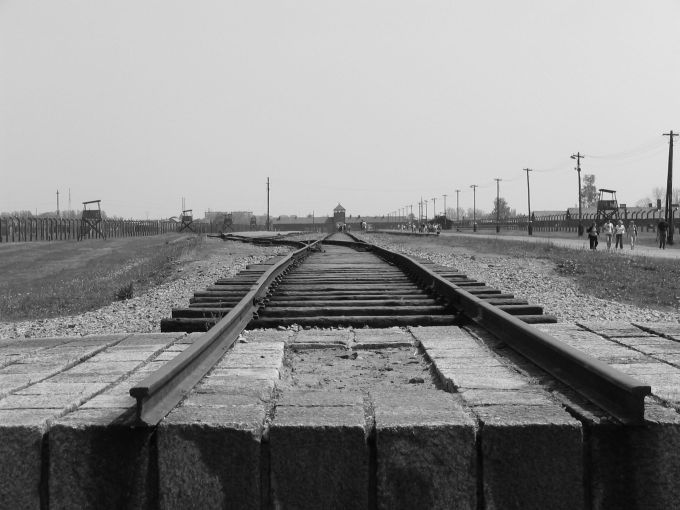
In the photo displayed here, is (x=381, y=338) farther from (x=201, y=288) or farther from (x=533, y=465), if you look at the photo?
(x=201, y=288)

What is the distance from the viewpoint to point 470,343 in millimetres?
4137

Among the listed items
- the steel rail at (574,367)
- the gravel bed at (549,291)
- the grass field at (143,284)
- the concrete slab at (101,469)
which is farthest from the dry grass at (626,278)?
the concrete slab at (101,469)

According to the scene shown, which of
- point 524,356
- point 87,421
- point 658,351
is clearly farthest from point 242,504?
point 658,351

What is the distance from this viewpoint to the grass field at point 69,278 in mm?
12125

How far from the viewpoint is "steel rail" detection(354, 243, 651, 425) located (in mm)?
2288

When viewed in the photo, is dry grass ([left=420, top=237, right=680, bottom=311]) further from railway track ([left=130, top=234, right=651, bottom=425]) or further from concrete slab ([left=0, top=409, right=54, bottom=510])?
concrete slab ([left=0, top=409, right=54, bottom=510])

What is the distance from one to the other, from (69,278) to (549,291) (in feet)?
50.5

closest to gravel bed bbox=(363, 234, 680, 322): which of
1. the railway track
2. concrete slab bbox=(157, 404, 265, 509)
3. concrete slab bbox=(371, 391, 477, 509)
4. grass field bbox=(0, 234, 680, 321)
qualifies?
grass field bbox=(0, 234, 680, 321)

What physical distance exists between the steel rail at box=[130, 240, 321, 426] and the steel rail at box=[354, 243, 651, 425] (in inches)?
67.3

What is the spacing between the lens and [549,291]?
996cm

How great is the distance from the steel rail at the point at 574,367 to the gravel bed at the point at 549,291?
2.89 m

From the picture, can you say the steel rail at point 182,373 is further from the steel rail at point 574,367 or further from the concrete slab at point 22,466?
the steel rail at point 574,367

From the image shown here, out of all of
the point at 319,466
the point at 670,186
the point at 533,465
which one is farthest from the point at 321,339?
the point at 670,186

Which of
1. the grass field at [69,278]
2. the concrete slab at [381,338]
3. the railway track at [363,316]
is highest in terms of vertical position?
the railway track at [363,316]
